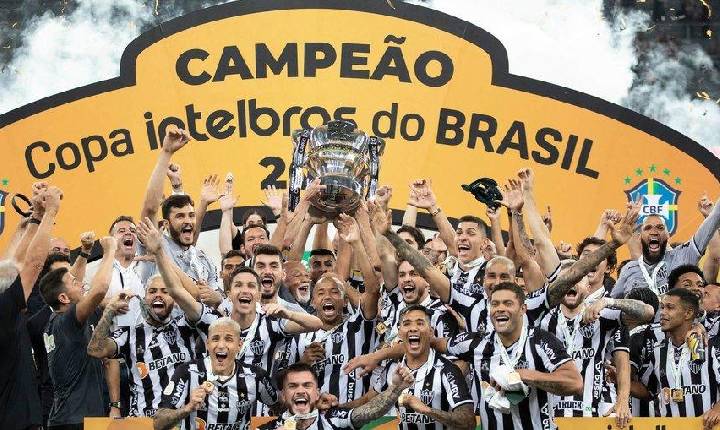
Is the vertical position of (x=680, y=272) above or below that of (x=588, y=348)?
above

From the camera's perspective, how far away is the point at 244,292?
7.82 meters

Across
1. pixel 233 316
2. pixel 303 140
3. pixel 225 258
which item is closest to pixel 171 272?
pixel 233 316

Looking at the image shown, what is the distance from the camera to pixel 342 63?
12.4 metres

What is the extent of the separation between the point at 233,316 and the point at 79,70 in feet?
17.4

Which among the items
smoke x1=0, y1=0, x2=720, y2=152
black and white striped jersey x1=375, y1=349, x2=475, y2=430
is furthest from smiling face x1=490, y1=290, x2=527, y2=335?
smoke x1=0, y1=0, x2=720, y2=152

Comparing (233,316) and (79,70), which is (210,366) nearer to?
(233,316)

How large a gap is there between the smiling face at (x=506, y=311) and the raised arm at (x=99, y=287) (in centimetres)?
231

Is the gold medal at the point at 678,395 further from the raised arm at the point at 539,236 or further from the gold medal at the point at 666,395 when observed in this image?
the raised arm at the point at 539,236

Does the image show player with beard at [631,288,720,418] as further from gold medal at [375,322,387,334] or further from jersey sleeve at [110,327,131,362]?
jersey sleeve at [110,327,131,362]

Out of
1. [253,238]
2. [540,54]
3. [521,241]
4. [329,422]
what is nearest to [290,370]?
[329,422]

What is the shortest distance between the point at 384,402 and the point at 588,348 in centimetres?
151

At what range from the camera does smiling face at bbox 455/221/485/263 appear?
354 inches

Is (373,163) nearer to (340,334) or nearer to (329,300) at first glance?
(329,300)

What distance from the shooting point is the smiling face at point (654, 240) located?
9.68 metres
